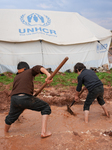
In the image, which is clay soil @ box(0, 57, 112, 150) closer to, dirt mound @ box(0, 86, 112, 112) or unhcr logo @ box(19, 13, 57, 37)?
dirt mound @ box(0, 86, 112, 112)

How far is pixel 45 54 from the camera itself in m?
8.03

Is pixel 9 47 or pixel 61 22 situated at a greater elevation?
pixel 61 22

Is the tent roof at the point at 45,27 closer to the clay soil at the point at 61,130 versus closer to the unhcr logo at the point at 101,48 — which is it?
the unhcr logo at the point at 101,48

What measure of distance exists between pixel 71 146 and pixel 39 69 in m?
1.41

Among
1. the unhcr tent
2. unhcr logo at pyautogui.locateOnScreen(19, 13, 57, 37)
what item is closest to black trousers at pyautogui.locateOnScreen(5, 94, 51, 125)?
the unhcr tent

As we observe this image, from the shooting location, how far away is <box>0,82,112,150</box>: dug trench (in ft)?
8.41

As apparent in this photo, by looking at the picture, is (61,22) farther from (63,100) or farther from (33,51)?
(63,100)

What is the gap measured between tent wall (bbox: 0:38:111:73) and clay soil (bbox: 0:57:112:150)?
335 centimetres

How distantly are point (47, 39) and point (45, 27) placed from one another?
86 cm

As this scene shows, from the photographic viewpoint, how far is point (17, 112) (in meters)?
2.67

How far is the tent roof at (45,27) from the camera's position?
25.3ft

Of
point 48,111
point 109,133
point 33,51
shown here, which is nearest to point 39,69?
point 48,111

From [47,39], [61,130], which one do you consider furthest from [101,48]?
[61,130]

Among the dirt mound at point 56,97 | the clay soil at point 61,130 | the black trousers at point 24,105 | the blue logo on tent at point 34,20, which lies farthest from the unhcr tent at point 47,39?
the black trousers at point 24,105
